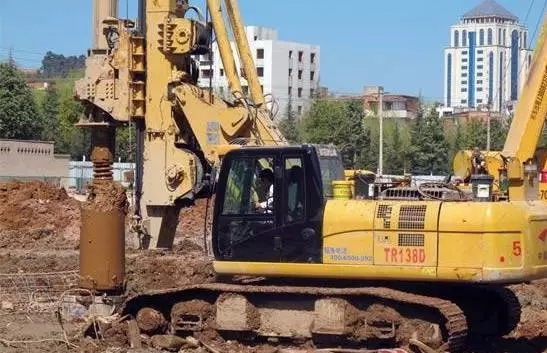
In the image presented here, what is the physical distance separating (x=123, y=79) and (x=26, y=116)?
59.5 m

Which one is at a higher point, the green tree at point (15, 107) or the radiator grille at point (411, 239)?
the green tree at point (15, 107)

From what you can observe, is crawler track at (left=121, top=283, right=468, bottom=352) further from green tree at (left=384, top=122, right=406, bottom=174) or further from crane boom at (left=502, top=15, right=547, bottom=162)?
green tree at (left=384, top=122, right=406, bottom=174)

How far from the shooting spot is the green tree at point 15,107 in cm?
7388

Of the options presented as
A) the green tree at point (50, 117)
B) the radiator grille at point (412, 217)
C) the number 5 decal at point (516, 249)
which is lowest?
the number 5 decal at point (516, 249)

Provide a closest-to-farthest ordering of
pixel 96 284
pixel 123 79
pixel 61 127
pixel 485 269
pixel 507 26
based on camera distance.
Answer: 1. pixel 485 269
2. pixel 96 284
3. pixel 123 79
4. pixel 61 127
5. pixel 507 26

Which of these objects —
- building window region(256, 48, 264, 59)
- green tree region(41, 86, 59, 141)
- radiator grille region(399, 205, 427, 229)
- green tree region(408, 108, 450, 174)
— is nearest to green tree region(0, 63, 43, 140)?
green tree region(41, 86, 59, 141)

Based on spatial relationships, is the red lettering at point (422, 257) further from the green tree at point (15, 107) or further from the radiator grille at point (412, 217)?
the green tree at point (15, 107)

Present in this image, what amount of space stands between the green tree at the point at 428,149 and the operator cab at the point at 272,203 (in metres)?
42.8

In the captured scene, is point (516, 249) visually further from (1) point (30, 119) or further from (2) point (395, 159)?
(1) point (30, 119)

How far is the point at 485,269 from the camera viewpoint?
503 inches

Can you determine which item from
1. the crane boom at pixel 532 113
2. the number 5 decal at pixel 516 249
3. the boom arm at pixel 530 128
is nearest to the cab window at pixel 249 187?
the number 5 decal at pixel 516 249

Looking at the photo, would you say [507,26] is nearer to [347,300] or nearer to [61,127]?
[61,127]

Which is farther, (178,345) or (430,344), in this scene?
(178,345)

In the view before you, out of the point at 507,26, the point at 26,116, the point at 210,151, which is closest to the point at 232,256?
the point at 210,151
